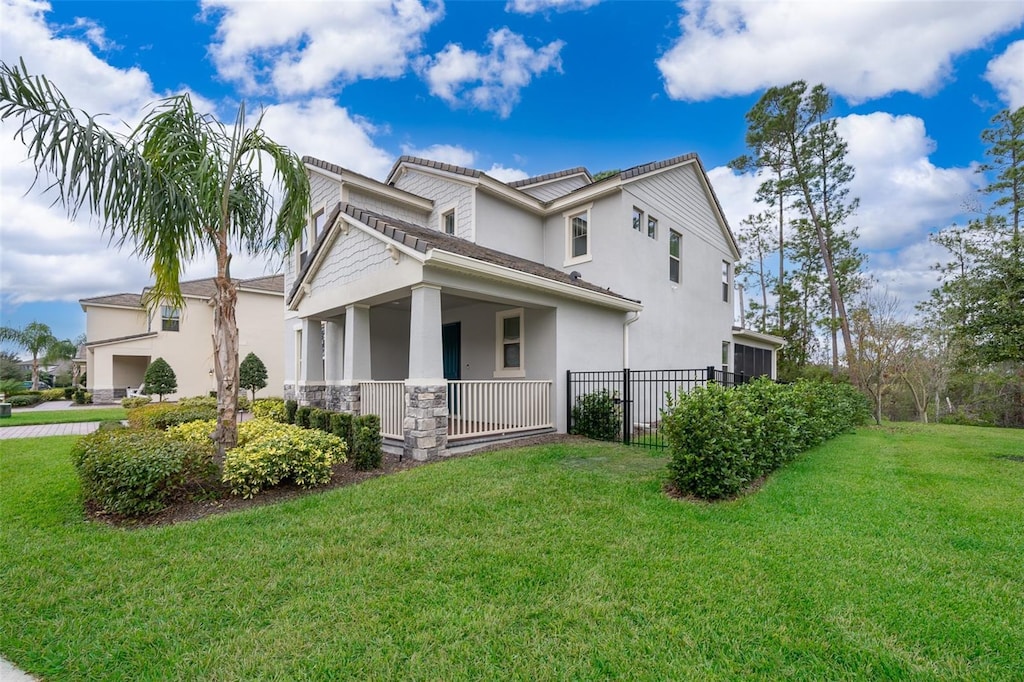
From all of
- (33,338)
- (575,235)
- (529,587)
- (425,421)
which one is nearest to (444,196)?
(575,235)

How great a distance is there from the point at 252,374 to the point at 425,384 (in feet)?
49.5

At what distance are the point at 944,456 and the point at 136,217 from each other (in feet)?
43.1

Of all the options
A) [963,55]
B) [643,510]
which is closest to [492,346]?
[643,510]

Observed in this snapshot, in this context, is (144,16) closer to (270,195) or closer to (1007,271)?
(270,195)

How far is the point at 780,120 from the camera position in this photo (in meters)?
19.7

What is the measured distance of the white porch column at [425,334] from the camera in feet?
22.8

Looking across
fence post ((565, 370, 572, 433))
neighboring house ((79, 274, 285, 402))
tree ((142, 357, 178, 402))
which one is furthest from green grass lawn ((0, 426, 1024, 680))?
neighboring house ((79, 274, 285, 402))

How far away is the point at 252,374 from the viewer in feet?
60.7

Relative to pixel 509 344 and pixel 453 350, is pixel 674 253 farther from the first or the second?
pixel 453 350

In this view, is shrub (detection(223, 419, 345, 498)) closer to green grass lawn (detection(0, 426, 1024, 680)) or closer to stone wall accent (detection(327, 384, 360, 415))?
green grass lawn (detection(0, 426, 1024, 680))

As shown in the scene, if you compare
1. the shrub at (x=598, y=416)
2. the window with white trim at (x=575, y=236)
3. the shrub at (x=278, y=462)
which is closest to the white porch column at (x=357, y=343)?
the shrub at (x=278, y=462)

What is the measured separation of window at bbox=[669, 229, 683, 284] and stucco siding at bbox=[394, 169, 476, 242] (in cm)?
605

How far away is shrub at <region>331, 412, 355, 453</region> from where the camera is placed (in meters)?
7.15

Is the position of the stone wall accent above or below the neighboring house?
below
